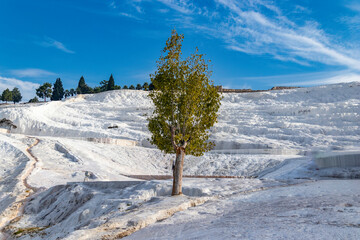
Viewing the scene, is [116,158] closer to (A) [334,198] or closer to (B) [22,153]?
(B) [22,153]

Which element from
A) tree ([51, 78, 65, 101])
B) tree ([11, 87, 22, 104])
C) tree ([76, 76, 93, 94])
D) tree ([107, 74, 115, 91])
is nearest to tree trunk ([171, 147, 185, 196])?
tree ([107, 74, 115, 91])

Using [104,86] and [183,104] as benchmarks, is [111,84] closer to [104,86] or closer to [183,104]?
[104,86]

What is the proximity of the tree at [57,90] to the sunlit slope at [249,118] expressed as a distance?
141 feet

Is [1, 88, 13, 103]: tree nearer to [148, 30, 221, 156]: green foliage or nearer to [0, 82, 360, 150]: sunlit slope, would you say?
[0, 82, 360, 150]: sunlit slope

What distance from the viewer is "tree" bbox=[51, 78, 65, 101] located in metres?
117

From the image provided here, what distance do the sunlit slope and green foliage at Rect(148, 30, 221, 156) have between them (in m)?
16.4

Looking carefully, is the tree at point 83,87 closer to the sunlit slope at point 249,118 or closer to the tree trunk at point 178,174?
the sunlit slope at point 249,118

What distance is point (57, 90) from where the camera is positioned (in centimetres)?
11750

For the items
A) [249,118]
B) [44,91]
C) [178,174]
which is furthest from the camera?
[44,91]

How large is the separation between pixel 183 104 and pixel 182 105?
8 centimetres

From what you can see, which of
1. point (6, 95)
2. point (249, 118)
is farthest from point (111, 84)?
point (249, 118)

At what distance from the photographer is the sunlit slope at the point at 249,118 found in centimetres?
4141

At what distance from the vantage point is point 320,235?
5.34 m

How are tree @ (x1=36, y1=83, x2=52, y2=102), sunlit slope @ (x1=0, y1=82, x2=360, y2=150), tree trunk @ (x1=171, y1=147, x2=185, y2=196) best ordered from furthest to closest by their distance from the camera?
1. tree @ (x1=36, y1=83, x2=52, y2=102)
2. sunlit slope @ (x1=0, y1=82, x2=360, y2=150)
3. tree trunk @ (x1=171, y1=147, x2=185, y2=196)
